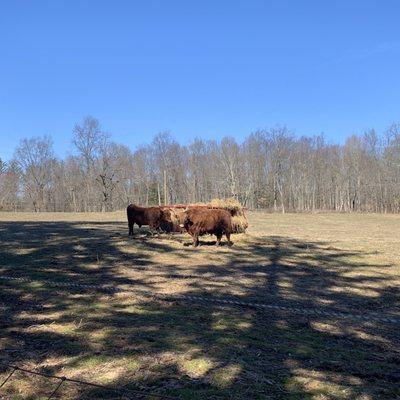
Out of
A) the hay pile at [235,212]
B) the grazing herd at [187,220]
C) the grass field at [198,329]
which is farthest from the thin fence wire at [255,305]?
the hay pile at [235,212]

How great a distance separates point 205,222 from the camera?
53.8 ft

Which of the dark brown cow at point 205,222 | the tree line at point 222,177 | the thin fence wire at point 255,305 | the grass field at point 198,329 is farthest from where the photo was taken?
the tree line at point 222,177

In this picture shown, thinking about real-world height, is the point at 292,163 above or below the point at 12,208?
above

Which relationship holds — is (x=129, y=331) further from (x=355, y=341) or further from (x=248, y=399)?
(x=355, y=341)

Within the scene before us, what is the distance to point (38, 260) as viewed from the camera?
12.0m

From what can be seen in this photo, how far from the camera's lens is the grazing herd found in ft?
53.7

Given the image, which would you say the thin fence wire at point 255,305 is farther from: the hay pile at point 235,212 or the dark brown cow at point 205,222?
the hay pile at point 235,212

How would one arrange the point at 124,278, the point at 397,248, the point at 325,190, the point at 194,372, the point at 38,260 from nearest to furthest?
1. the point at 194,372
2. the point at 124,278
3. the point at 38,260
4. the point at 397,248
5. the point at 325,190

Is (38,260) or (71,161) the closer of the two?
(38,260)

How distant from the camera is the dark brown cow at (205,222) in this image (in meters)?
16.3

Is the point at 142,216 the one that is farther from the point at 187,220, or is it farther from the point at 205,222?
the point at 205,222

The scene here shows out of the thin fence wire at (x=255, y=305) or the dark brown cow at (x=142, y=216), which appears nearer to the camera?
the thin fence wire at (x=255, y=305)

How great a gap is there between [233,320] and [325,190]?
80.6 metres

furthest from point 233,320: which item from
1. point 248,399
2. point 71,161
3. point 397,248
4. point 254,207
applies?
point 71,161
